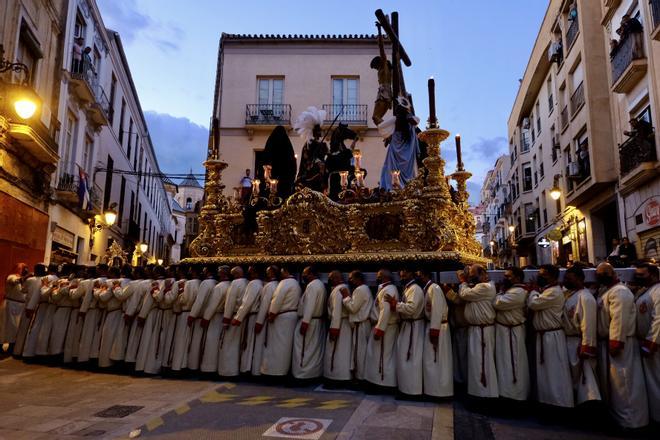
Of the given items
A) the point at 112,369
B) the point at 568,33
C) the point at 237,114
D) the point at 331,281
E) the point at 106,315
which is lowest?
the point at 112,369

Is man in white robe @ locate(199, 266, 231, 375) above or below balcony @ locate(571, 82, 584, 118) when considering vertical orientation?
below

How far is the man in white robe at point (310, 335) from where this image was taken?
6.88 m

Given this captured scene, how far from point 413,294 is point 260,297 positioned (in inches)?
95.1

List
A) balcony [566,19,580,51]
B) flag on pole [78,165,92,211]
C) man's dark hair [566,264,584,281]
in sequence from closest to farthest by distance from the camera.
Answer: man's dark hair [566,264,584,281], flag on pole [78,165,92,211], balcony [566,19,580,51]

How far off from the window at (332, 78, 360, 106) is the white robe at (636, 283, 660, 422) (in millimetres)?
18669

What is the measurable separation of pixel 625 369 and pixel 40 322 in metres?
9.43

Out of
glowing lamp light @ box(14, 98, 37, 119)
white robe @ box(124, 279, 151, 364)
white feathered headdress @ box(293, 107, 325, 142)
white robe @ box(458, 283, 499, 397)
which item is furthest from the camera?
white feathered headdress @ box(293, 107, 325, 142)

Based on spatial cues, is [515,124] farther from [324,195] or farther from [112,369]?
[112,369]

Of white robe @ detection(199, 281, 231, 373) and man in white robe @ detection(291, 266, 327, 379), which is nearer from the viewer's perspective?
man in white robe @ detection(291, 266, 327, 379)

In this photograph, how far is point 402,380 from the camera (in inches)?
240

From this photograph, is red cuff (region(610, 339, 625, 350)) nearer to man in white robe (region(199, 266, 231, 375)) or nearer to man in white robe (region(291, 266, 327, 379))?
man in white robe (region(291, 266, 327, 379))

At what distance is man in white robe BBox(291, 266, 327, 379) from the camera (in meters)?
6.88

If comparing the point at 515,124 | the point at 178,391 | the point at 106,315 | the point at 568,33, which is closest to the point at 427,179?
the point at 178,391

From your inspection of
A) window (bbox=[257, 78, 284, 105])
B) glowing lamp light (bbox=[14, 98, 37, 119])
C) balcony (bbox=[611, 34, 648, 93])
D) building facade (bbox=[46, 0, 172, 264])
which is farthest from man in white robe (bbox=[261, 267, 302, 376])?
window (bbox=[257, 78, 284, 105])
